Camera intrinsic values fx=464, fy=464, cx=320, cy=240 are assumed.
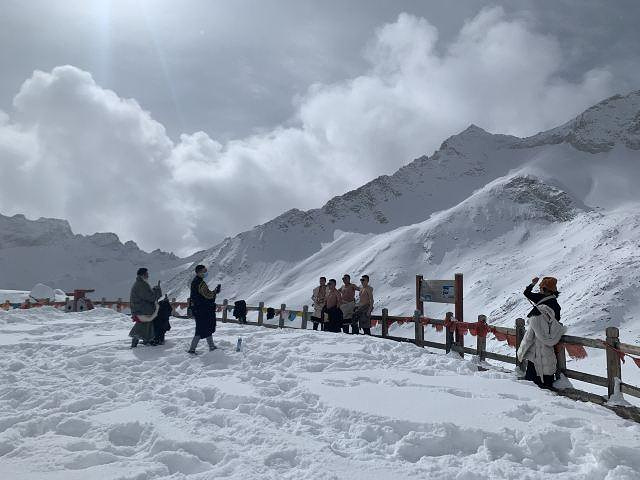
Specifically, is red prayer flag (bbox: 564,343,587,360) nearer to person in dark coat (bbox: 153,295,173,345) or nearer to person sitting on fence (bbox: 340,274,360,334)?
person sitting on fence (bbox: 340,274,360,334)

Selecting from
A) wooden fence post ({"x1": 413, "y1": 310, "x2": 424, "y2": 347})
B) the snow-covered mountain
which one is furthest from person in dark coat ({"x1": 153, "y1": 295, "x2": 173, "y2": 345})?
the snow-covered mountain

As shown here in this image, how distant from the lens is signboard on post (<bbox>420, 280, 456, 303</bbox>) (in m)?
11.5

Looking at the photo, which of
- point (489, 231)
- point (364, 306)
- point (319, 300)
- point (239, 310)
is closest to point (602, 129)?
point (489, 231)

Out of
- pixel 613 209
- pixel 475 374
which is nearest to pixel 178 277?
pixel 613 209

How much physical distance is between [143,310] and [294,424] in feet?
21.0

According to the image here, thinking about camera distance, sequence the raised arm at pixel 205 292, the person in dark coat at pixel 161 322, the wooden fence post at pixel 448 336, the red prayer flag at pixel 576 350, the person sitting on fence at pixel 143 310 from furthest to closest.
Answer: the wooden fence post at pixel 448 336
the person in dark coat at pixel 161 322
the person sitting on fence at pixel 143 310
the raised arm at pixel 205 292
the red prayer flag at pixel 576 350

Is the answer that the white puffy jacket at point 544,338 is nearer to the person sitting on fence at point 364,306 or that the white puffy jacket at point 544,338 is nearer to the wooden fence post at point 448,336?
the wooden fence post at point 448,336

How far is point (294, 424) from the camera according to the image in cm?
514

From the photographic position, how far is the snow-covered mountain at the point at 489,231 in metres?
65.8

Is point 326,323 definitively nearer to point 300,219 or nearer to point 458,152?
point 300,219

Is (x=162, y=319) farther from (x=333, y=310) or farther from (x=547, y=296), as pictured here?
(x=547, y=296)

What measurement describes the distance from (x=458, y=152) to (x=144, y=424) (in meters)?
174

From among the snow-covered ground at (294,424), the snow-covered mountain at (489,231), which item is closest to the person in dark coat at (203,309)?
the snow-covered ground at (294,424)

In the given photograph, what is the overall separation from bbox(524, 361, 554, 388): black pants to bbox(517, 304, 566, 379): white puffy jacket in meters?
0.10
